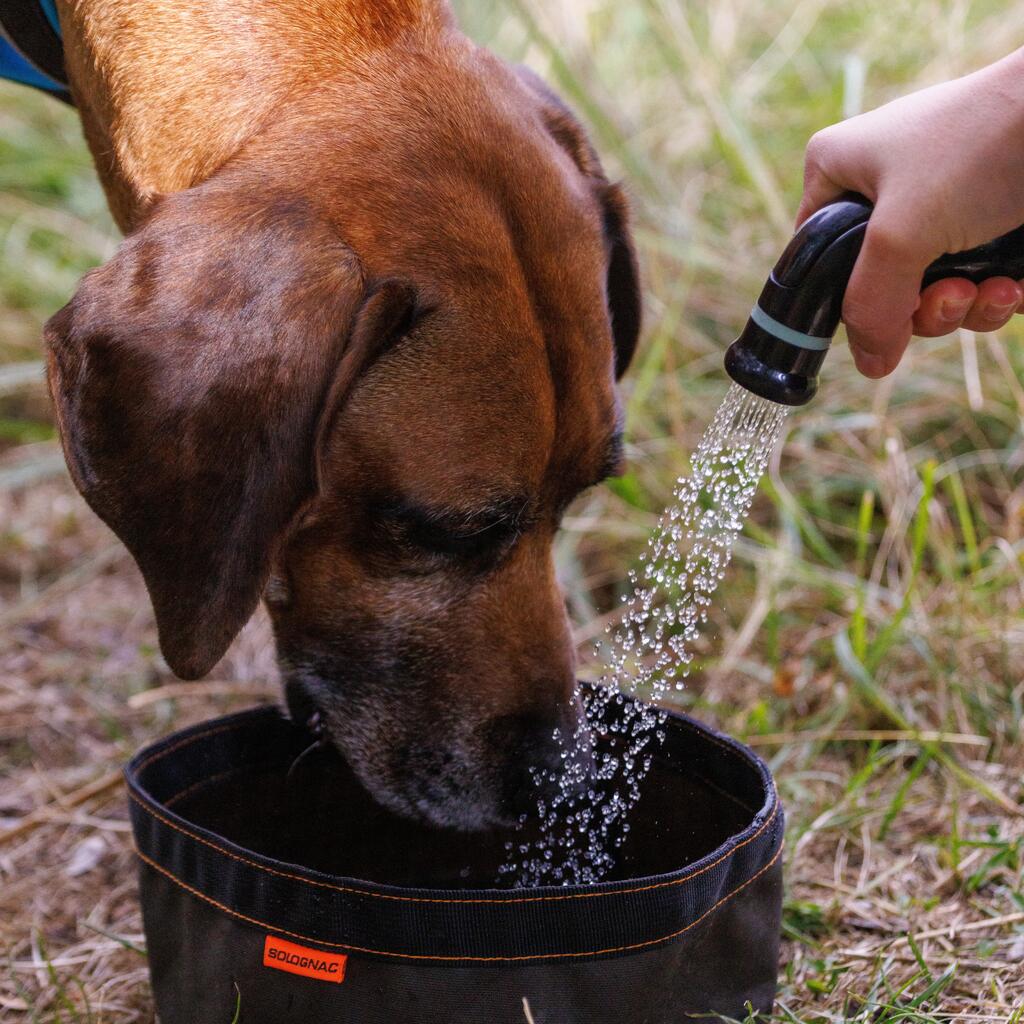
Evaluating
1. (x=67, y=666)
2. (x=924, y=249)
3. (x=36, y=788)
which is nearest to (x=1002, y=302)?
(x=924, y=249)

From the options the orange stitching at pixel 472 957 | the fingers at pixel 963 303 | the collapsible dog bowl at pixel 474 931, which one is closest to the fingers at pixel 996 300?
the fingers at pixel 963 303

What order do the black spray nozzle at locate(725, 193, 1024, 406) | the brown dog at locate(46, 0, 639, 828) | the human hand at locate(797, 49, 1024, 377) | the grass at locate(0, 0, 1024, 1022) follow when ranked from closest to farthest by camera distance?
the human hand at locate(797, 49, 1024, 377)
the black spray nozzle at locate(725, 193, 1024, 406)
the brown dog at locate(46, 0, 639, 828)
the grass at locate(0, 0, 1024, 1022)

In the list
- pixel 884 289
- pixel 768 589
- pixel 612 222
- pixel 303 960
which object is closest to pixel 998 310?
pixel 884 289

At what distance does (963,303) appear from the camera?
1.83 meters

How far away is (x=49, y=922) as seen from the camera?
8.48 ft

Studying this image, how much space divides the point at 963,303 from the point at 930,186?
0.70ft

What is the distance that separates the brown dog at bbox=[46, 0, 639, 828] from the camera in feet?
6.27

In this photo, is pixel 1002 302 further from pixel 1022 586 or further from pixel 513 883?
pixel 1022 586

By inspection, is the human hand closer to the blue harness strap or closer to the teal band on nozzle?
the teal band on nozzle

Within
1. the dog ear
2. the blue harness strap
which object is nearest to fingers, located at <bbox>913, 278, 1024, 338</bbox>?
the dog ear

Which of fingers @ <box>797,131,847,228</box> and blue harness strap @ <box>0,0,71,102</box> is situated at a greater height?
blue harness strap @ <box>0,0,71,102</box>

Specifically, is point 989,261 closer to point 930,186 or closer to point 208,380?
point 930,186

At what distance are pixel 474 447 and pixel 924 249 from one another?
0.74 metres

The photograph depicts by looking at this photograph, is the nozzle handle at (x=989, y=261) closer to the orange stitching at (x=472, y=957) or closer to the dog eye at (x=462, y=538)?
the dog eye at (x=462, y=538)
